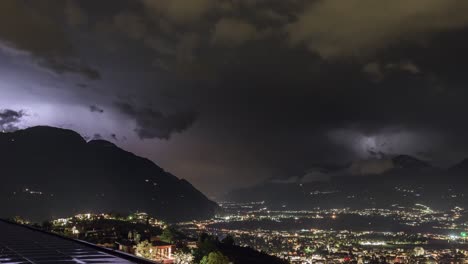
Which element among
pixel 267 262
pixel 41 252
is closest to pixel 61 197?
pixel 267 262

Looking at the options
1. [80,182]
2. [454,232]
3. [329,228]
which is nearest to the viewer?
[454,232]

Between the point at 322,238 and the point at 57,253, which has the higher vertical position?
the point at 57,253

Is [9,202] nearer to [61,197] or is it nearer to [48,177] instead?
[61,197]

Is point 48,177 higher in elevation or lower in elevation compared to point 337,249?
higher

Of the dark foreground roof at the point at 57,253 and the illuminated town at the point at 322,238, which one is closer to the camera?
the dark foreground roof at the point at 57,253

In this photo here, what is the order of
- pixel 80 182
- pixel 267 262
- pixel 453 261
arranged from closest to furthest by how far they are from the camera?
pixel 267 262 < pixel 453 261 < pixel 80 182

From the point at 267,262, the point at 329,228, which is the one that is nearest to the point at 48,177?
the point at 329,228

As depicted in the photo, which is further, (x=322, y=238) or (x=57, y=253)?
(x=322, y=238)

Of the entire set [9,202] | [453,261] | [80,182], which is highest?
[80,182]

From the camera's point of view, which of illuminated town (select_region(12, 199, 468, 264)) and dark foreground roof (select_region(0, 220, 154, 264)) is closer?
dark foreground roof (select_region(0, 220, 154, 264))

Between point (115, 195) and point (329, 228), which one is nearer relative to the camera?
point (329, 228)

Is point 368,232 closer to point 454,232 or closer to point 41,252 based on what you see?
point 454,232
